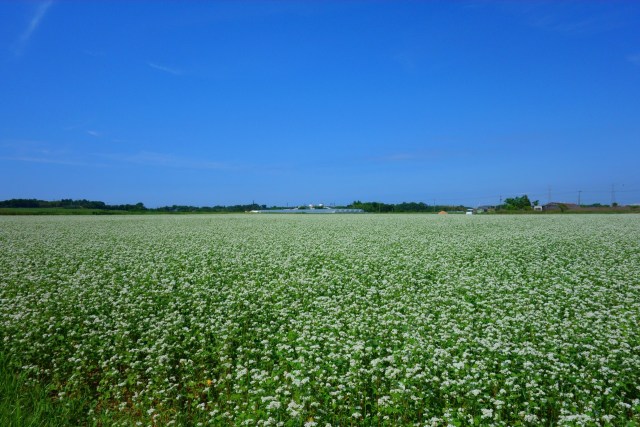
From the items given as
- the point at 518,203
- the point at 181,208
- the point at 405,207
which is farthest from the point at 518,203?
the point at 181,208

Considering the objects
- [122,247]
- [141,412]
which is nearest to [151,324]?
[141,412]

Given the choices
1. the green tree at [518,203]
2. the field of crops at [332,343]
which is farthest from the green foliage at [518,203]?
the field of crops at [332,343]

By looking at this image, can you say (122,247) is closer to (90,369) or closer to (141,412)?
(90,369)

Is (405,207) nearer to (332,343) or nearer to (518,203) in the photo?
(518,203)

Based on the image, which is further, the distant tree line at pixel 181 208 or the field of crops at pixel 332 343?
the distant tree line at pixel 181 208

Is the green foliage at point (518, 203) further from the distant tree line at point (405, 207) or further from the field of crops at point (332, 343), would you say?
the field of crops at point (332, 343)

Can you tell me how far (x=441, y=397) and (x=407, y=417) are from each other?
0.55m

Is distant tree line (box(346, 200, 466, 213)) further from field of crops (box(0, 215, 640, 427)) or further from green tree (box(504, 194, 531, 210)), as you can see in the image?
field of crops (box(0, 215, 640, 427))

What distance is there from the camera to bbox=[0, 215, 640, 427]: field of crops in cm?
473

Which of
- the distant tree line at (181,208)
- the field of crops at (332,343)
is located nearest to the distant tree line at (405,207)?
the distant tree line at (181,208)

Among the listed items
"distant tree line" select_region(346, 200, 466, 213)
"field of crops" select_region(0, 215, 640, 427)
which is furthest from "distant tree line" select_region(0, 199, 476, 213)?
"field of crops" select_region(0, 215, 640, 427)

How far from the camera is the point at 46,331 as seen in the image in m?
7.42

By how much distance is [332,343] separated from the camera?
6250 millimetres

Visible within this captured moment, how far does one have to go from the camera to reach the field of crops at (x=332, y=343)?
4.73 m
